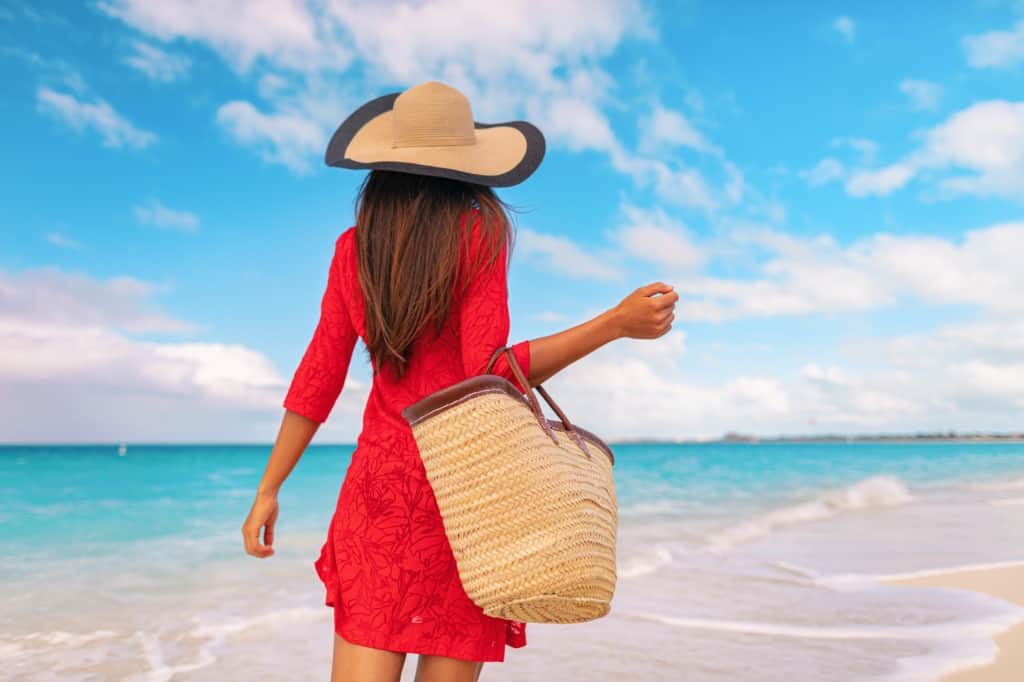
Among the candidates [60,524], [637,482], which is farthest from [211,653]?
[637,482]

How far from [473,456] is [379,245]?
0.47 m

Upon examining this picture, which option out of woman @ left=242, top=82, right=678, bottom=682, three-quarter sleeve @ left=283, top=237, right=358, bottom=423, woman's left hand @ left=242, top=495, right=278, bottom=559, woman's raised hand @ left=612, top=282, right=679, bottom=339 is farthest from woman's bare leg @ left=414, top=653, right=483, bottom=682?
woman's raised hand @ left=612, top=282, right=679, bottom=339

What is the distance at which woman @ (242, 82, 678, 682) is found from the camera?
1497 millimetres

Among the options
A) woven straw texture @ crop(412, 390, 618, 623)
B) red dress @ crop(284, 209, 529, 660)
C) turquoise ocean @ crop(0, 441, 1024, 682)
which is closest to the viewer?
woven straw texture @ crop(412, 390, 618, 623)

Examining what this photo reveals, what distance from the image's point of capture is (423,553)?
153 cm

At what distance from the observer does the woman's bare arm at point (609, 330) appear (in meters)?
1.47

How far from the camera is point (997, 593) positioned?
18.2 feet

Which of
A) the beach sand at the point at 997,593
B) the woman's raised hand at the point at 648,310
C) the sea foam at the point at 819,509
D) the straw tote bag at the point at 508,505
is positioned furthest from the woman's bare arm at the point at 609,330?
the sea foam at the point at 819,509

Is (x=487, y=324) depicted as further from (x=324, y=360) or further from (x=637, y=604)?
(x=637, y=604)

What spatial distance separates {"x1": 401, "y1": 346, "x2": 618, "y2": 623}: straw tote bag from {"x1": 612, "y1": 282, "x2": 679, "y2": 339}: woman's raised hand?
0.25 metres

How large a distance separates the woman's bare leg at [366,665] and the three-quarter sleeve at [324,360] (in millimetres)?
465

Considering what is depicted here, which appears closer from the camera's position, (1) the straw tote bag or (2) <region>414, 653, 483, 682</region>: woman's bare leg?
(1) the straw tote bag

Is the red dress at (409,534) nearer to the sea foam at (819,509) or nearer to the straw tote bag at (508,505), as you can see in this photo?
the straw tote bag at (508,505)

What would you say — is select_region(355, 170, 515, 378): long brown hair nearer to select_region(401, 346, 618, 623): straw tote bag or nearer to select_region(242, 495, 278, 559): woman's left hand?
select_region(401, 346, 618, 623): straw tote bag
